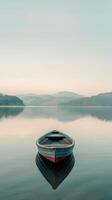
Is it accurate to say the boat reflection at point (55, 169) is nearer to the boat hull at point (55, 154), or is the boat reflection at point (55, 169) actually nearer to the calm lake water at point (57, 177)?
the calm lake water at point (57, 177)

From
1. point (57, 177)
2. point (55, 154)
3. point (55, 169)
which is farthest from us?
point (55, 154)

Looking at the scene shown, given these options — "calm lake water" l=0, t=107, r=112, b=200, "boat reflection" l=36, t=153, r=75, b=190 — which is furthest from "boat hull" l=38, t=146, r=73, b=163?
"calm lake water" l=0, t=107, r=112, b=200

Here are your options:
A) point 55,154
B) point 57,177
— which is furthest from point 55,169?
point 57,177

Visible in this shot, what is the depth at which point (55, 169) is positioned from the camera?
87.6 feet

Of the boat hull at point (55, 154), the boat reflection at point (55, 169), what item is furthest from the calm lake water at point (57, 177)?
the boat hull at point (55, 154)

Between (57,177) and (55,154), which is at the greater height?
(55,154)

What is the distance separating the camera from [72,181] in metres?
23.4

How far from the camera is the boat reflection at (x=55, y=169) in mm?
23692

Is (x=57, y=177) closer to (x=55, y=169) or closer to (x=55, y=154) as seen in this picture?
(x=55, y=169)

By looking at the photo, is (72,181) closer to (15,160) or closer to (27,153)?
(15,160)

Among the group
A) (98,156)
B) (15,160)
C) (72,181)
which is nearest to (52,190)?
(72,181)

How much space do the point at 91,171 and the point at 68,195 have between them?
24.9ft

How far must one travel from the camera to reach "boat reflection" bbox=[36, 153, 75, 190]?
933 inches

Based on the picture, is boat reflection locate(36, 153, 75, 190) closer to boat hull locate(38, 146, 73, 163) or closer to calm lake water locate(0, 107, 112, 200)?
calm lake water locate(0, 107, 112, 200)
